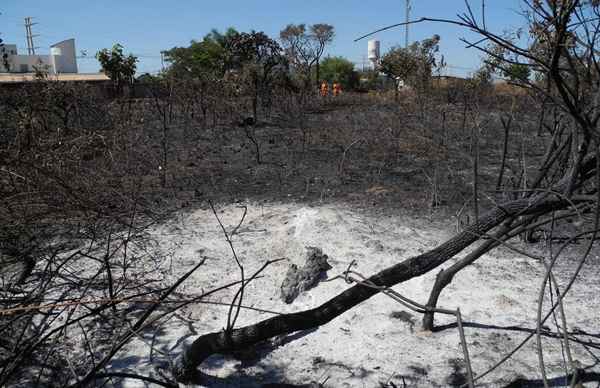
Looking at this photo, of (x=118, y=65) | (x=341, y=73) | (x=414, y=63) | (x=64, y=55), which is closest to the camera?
(x=118, y=65)

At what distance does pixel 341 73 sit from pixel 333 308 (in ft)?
91.6

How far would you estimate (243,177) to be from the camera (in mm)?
6539

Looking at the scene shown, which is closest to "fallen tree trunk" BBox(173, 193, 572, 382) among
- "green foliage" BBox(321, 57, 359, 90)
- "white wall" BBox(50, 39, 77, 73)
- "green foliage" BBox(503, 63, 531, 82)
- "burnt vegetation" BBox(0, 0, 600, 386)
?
"burnt vegetation" BBox(0, 0, 600, 386)

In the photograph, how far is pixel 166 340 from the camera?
283 centimetres

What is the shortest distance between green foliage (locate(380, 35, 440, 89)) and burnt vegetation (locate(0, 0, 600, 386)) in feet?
0.25

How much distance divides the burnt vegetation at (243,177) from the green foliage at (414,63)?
0.25ft

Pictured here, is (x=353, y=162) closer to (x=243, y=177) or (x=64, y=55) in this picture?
(x=243, y=177)

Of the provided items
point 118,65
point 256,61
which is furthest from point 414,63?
point 118,65

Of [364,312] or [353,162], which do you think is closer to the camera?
[364,312]

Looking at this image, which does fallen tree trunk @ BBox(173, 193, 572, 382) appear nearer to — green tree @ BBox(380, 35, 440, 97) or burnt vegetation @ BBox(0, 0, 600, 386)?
burnt vegetation @ BBox(0, 0, 600, 386)

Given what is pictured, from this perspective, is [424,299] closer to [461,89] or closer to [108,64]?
[108,64]

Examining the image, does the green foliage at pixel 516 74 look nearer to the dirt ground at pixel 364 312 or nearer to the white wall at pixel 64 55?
the dirt ground at pixel 364 312

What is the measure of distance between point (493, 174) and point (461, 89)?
29.0 feet

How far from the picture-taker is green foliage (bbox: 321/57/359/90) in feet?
94.6
